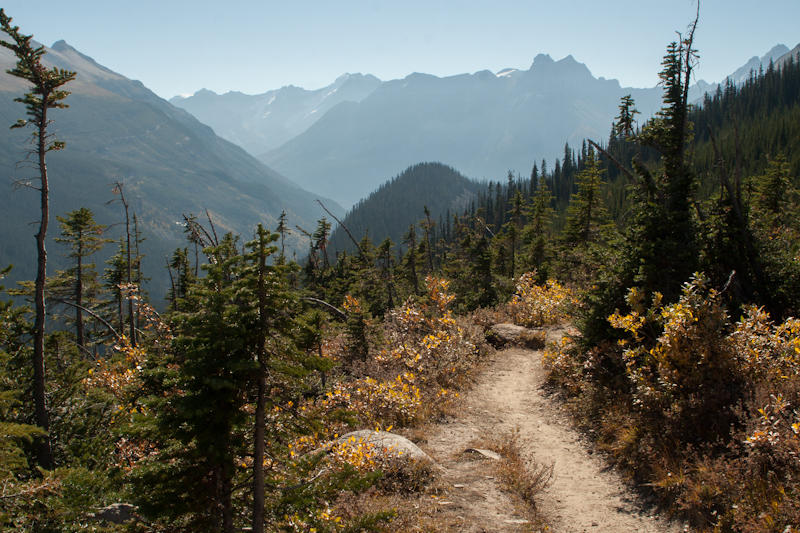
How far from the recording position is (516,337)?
48.6 feet

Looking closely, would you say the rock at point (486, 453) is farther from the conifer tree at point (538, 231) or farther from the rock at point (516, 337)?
the conifer tree at point (538, 231)

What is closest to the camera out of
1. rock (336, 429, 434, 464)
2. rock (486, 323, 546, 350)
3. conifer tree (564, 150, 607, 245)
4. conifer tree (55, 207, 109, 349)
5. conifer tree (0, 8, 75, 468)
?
rock (336, 429, 434, 464)

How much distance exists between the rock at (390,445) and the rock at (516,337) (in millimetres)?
8063

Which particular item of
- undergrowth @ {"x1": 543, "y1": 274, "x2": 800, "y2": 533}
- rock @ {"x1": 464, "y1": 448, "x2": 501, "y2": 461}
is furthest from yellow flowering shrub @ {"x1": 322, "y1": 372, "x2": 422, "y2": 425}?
undergrowth @ {"x1": 543, "y1": 274, "x2": 800, "y2": 533}

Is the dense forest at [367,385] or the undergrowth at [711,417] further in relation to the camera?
the undergrowth at [711,417]

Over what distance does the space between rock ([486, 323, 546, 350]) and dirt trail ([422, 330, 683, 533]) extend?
343 centimetres

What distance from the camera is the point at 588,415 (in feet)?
28.0

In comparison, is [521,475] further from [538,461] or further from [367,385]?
[367,385]

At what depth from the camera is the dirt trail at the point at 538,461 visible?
5602mm

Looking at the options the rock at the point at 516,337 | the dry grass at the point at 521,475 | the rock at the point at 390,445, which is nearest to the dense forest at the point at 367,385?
the rock at the point at 390,445

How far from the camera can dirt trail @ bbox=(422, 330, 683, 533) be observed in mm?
5602

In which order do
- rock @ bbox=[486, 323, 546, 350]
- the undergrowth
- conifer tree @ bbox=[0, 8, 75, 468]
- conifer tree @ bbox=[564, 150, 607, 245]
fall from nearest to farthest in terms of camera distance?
the undergrowth < conifer tree @ bbox=[0, 8, 75, 468] < rock @ bbox=[486, 323, 546, 350] < conifer tree @ bbox=[564, 150, 607, 245]

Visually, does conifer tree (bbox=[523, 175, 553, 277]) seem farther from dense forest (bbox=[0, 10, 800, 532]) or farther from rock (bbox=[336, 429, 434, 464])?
rock (bbox=[336, 429, 434, 464])

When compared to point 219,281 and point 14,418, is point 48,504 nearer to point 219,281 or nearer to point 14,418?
point 219,281
